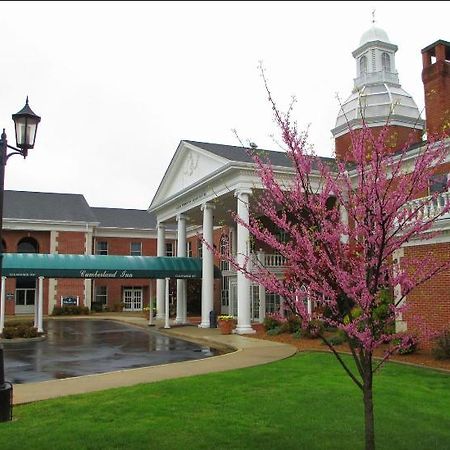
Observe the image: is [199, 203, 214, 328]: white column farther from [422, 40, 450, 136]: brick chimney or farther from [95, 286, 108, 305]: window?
[95, 286, 108, 305]: window

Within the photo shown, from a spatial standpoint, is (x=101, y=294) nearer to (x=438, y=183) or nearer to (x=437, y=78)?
(x=437, y=78)

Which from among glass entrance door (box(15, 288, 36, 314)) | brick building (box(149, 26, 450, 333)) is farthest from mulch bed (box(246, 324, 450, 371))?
glass entrance door (box(15, 288, 36, 314))

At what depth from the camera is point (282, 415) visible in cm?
789

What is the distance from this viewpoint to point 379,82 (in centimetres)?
3384

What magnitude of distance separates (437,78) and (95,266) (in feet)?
56.9

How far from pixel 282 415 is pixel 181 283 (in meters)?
22.4

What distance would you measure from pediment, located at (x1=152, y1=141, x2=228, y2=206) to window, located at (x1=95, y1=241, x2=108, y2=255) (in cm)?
1562

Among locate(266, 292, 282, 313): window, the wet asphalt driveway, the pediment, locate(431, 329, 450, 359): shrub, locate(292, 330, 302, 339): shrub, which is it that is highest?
the pediment

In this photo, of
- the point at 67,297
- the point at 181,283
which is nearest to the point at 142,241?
the point at 67,297

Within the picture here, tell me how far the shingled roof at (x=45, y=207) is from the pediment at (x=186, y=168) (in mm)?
13850

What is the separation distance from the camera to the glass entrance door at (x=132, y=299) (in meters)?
47.4

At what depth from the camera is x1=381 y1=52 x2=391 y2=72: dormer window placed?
3512 centimetres

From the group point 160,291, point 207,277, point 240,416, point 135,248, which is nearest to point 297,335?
point 207,277

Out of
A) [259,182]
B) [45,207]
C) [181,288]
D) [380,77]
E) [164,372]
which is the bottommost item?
[164,372]
